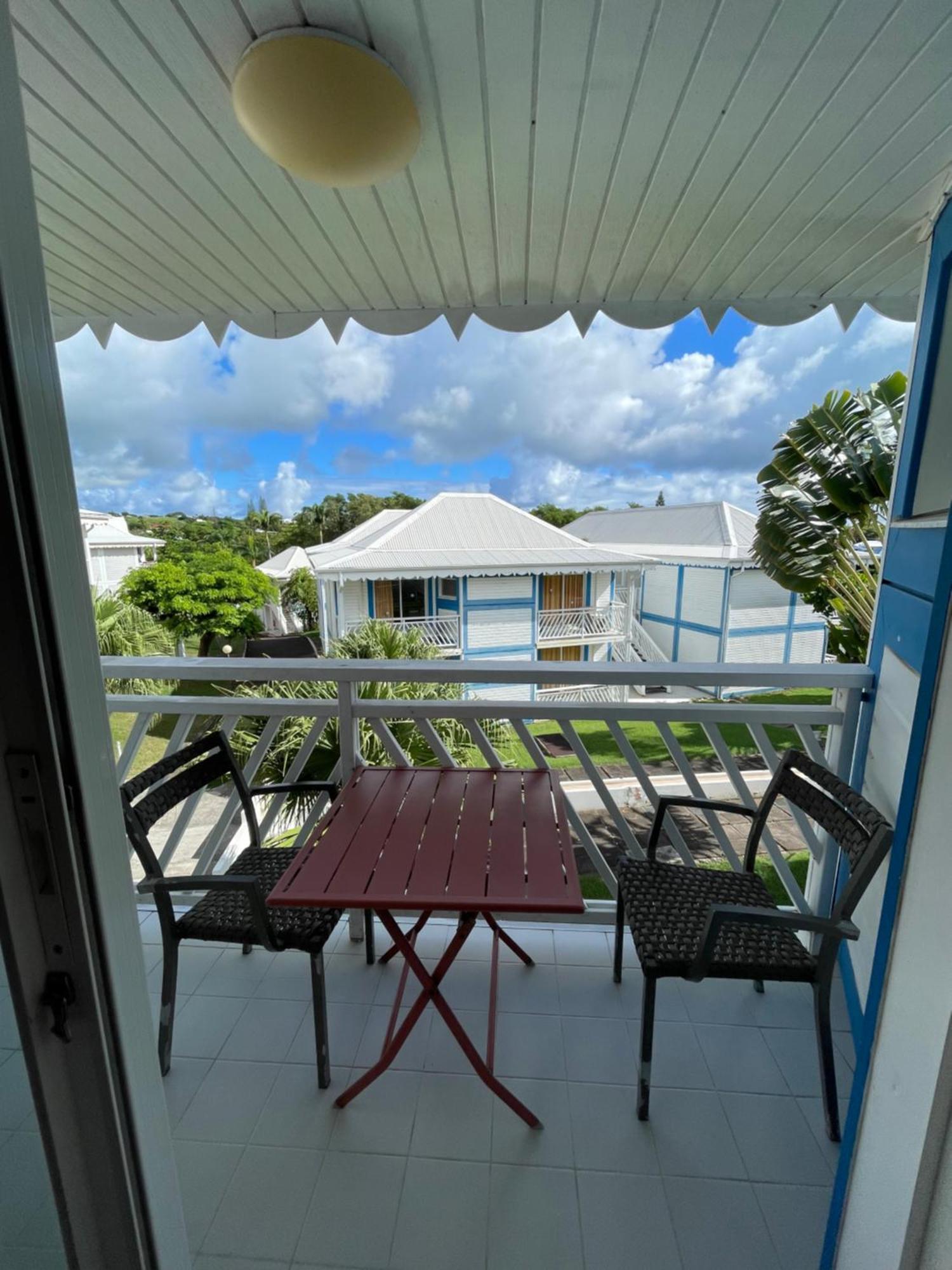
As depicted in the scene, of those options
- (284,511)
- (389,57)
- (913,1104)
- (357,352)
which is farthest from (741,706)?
(284,511)

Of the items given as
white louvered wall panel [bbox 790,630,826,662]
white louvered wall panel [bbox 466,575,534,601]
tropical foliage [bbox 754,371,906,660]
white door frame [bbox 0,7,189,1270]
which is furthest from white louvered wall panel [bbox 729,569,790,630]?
white door frame [bbox 0,7,189,1270]

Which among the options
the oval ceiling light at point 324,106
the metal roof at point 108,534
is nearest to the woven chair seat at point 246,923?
the oval ceiling light at point 324,106

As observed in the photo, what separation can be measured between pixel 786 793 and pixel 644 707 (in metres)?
0.52

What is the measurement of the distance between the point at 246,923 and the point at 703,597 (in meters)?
16.2

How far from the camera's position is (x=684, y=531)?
17312 millimetres

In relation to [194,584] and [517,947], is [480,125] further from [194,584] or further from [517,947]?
[194,584]

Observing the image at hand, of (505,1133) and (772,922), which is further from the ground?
(772,922)

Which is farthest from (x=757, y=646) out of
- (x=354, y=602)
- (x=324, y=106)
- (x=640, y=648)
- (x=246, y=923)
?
(x=324, y=106)

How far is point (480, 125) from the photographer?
135 cm

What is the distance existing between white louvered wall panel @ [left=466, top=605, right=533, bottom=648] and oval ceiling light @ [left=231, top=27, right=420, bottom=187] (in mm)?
12974

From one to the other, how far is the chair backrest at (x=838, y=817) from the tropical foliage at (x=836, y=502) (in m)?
2.25

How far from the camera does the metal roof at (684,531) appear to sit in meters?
15.3

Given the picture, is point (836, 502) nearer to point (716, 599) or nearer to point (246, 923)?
point (246, 923)

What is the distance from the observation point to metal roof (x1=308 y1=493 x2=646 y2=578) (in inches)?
513
